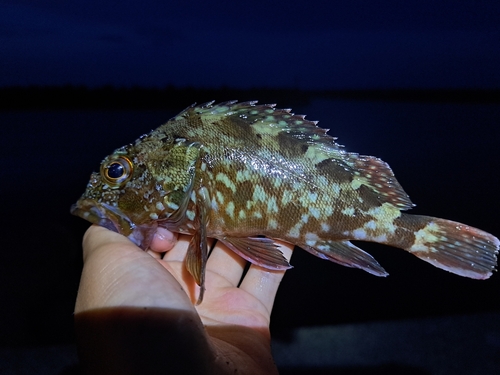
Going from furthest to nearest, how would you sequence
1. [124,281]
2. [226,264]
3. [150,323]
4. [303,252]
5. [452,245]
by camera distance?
[303,252], [226,264], [452,245], [124,281], [150,323]

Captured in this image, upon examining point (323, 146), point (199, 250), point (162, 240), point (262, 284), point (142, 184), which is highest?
point (323, 146)

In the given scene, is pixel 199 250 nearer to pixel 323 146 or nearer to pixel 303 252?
pixel 323 146

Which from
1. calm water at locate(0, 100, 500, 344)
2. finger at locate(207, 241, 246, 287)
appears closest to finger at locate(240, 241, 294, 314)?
finger at locate(207, 241, 246, 287)

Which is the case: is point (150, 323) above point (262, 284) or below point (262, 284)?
above

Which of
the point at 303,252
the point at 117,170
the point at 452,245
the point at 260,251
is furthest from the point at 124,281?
the point at 303,252

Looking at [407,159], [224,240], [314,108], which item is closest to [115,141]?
[314,108]

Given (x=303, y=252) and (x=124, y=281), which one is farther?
(x=303, y=252)

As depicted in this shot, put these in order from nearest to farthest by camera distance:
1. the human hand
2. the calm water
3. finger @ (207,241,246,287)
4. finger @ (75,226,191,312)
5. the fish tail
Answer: the human hand < finger @ (75,226,191,312) < the fish tail < finger @ (207,241,246,287) < the calm water

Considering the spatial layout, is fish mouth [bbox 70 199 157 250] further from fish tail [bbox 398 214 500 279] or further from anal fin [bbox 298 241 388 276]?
fish tail [bbox 398 214 500 279]

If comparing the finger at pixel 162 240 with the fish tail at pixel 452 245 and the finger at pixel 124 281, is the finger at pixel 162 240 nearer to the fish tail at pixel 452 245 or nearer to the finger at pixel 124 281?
the finger at pixel 124 281
